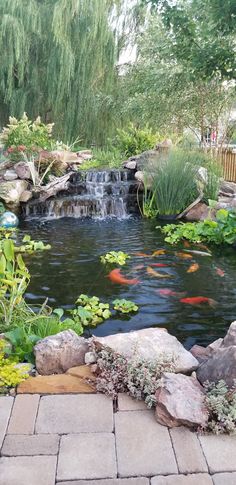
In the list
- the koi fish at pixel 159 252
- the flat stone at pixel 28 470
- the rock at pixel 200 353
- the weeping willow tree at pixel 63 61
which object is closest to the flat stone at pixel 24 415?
the flat stone at pixel 28 470

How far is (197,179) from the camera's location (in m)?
7.16

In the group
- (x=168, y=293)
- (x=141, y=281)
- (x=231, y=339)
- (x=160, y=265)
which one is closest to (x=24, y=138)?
(x=160, y=265)

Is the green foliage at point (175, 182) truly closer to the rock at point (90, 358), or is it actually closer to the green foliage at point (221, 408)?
the rock at point (90, 358)

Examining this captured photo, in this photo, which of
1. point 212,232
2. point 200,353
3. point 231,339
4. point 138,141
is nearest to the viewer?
point 231,339

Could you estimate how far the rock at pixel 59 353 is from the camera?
2309mm

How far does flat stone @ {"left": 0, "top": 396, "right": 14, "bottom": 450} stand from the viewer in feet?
6.07

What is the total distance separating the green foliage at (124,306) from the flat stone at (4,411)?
160cm

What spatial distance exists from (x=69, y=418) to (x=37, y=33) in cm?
1052

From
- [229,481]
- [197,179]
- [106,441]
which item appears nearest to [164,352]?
[106,441]

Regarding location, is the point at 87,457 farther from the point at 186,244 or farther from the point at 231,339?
the point at 186,244

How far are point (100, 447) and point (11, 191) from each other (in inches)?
246

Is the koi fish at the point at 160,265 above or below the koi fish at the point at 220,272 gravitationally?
above

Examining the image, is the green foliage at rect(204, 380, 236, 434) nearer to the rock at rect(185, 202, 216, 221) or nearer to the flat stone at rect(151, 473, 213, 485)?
the flat stone at rect(151, 473, 213, 485)

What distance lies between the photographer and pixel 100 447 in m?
1.74
